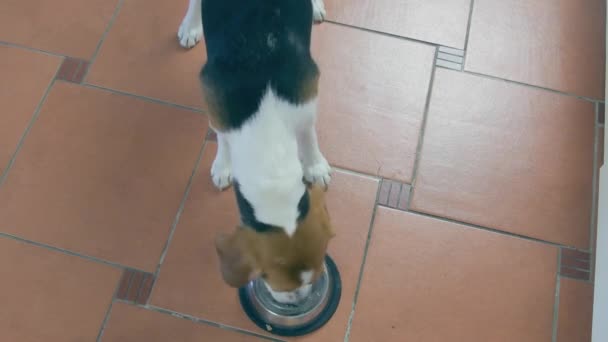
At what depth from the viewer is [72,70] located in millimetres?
2553

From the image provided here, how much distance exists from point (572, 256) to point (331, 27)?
62.2 inches

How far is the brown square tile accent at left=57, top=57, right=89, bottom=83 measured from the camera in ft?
8.32

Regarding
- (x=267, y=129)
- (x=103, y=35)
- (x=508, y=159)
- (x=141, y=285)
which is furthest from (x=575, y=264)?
(x=103, y=35)

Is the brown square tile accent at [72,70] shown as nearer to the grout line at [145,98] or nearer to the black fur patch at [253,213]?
the grout line at [145,98]

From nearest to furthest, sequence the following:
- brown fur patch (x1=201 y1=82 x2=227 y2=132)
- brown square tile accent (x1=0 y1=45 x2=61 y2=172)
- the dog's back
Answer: the dog's back, brown fur patch (x1=201 y1=82 x2=227 y2=132), brown square tile accent (x1=0 y1=45 x2=61 y2=172)

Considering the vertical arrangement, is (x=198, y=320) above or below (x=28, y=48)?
below

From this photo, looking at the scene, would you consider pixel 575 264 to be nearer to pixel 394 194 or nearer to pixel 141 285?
pixel 394 194

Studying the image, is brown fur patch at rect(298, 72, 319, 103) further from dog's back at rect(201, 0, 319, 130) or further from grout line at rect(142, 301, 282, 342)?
grout line at rect(142, 301, 282, 342)

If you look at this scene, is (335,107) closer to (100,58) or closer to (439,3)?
(439,3)

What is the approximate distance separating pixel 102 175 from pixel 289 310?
3.56 feet

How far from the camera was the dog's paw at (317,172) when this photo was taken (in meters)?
2.21

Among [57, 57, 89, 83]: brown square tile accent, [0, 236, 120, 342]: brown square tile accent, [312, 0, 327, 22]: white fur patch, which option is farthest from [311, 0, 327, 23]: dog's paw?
[0, 236, 120, 342]: brown square tile accent

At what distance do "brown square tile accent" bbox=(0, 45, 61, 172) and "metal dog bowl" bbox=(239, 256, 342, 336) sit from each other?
1366 mm

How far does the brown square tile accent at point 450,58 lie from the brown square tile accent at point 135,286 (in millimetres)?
1728
